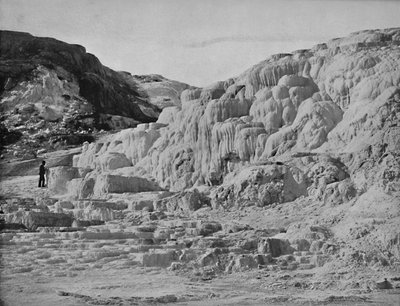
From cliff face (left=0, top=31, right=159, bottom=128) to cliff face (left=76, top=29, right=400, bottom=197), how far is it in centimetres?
1543

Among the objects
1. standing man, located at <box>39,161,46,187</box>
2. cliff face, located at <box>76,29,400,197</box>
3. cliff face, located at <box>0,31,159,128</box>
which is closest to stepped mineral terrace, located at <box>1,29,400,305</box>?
cliff face, located at <box>76,29,400,197</box>

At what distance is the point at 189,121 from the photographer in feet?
97.1

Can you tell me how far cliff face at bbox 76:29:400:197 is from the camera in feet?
77.7

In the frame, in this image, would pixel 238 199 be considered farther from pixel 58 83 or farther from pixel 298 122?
pixel 58 83

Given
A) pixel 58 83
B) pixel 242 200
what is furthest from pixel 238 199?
pixel 58 83

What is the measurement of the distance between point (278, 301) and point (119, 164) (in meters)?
17.1

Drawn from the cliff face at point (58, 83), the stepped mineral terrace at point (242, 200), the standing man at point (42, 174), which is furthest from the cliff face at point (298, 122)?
the cliff face at point (58, 83)

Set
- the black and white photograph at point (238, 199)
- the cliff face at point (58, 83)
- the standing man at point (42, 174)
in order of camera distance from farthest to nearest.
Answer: the cliff face at point (58, 83)
the standing man at point (42, 174)
the black and white photograph at point (238, 199)

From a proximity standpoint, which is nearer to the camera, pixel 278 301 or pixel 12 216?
pixel 278 301

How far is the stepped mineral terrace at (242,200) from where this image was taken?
16609 mm

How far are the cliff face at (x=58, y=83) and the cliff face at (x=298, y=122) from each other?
50.6 ft

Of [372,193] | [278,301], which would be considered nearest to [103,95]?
[372,193]

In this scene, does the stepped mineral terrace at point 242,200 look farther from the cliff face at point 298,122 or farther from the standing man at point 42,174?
the standing man at point 42,174

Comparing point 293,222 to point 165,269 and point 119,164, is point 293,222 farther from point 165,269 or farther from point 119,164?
point 119,164
